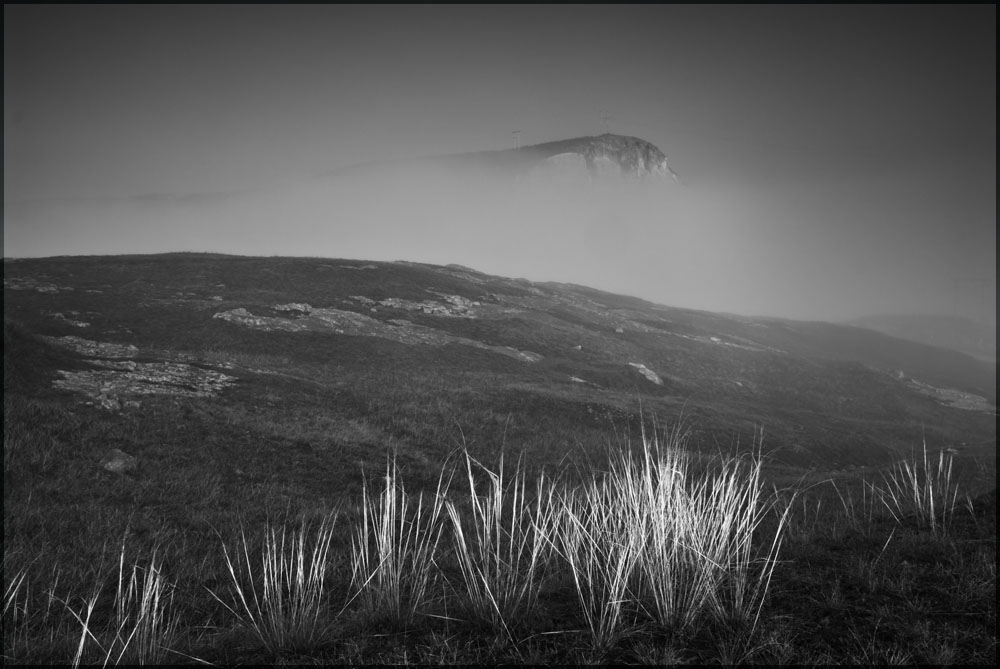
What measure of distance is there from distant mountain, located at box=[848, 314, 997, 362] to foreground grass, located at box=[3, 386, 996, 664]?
Result: 174575 mm

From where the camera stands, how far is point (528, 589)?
6598 millimetres

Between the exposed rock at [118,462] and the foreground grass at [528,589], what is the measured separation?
1465 millimetres

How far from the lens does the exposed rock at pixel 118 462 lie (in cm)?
1312

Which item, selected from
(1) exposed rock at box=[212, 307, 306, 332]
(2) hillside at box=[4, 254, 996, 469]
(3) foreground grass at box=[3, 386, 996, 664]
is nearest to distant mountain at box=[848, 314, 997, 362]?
(2) hillside at box=[4, 254, 996, 469]

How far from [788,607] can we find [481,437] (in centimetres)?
1592

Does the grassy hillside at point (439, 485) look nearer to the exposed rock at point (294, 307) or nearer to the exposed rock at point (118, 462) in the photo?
the exposed rock at point (118, 462)

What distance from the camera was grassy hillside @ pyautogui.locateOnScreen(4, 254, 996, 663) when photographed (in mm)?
5684

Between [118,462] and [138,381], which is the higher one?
[138,381]

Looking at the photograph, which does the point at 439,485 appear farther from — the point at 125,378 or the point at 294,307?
the point at 294,307

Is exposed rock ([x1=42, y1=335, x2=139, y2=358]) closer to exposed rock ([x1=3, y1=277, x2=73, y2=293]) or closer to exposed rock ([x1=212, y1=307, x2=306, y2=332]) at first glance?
exposed rock ([x1=212, y1=307, x2=306, y2=332])

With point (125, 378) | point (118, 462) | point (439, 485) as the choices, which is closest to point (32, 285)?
point (125, 378)

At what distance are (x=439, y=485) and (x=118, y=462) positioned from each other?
488 inches

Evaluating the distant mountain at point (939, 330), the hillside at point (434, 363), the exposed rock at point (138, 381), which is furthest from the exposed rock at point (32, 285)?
the distant mountain at point (939, 330)

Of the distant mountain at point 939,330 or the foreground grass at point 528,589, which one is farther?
the distant mountain at point 939,330
